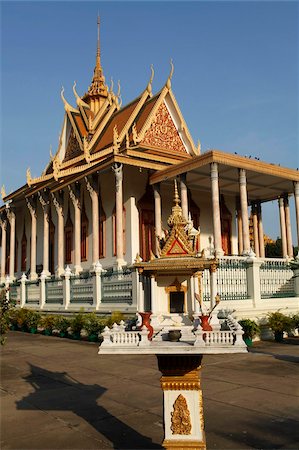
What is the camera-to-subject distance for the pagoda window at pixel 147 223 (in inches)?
859


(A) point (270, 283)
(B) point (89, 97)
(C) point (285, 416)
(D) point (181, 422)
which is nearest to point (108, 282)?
(A) point (270, 283)

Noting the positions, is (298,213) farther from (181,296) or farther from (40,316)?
(181,296)

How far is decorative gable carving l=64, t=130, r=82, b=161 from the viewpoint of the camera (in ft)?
83.4

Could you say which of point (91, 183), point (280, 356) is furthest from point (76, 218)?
point (280, 356)

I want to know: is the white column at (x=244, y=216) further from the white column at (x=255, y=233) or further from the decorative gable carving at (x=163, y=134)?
the white column at (x=255, y=233)

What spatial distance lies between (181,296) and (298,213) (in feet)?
51.8

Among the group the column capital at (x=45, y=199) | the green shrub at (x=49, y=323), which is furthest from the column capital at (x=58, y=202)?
the green shrub at (x=49, y=323)

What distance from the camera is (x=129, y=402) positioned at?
652cm

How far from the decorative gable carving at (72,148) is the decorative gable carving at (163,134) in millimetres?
4696

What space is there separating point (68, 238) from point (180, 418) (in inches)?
854

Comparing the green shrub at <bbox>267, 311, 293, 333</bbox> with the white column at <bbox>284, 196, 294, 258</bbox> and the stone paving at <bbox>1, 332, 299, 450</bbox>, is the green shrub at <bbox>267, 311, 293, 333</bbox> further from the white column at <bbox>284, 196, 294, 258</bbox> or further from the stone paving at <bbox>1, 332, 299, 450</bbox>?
the white column at <bbox>284, 196, 294, 258</bbox>

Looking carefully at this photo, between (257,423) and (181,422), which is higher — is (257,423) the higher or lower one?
the lower one

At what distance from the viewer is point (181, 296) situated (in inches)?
265

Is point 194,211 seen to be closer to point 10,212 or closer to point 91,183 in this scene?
point 91,183
